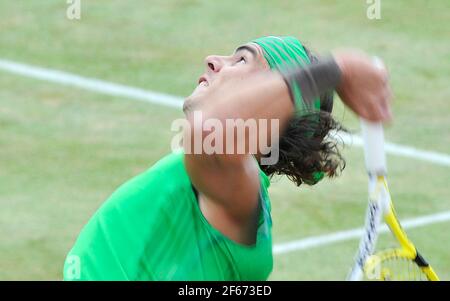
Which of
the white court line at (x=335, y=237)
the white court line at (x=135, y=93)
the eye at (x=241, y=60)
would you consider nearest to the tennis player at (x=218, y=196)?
the eye at (x=241, y=60)

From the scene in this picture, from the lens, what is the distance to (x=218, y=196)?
4473mm

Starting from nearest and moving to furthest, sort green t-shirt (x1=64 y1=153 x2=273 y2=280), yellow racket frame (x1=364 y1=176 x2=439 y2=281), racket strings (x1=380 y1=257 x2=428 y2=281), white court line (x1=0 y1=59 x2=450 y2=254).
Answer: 1. green t-shirt (x1=64 y1=153 x2=273 y2=280)
2. yellow racket frame (x1=364 y1=176 x2=439 y2=281)
3. racket strings (x1=380 y1=257 x2=428 y2=281)
4. white court line (x1=0 y1=59 x2=450 y2=254)

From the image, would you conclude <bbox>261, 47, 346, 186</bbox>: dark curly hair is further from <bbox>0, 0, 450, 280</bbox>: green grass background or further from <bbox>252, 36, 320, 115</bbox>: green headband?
<bbox>0, 0, 450, 280</bbox>: green grass background

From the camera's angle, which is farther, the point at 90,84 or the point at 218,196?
the point at 90,84

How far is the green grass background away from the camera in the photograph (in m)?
8.77

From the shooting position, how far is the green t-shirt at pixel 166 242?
4617 mm

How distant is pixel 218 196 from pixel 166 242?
0.99ft

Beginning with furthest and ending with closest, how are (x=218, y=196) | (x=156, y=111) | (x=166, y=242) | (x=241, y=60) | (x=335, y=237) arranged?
(x=156, y=111) → (x=335, y=237) → (x=241, y=60) → (x=166, y=242) → (x=218, y=196)

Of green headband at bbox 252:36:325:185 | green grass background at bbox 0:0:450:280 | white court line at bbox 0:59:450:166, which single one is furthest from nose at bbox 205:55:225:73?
white court line at bbox 0:59:450:166

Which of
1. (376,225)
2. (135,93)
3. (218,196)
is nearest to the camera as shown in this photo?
(218,196)

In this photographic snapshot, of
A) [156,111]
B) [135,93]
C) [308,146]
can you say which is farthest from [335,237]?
[308,146]

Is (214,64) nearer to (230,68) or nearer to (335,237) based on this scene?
(230,68)

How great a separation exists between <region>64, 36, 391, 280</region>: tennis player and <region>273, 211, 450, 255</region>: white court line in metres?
3.72
